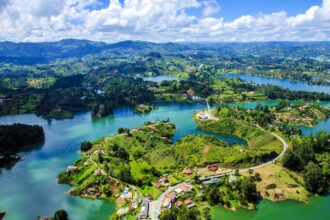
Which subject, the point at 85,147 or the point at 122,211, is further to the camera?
the point at 85,147

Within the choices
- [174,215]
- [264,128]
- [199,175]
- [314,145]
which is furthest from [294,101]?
[174,215]

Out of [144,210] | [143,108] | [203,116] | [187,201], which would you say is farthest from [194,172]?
[143,108]

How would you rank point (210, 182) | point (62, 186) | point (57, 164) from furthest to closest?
1. point (57, 164)
2. point (62, 186)
3. point (210, 182)

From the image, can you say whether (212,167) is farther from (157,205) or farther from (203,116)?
(203,116)

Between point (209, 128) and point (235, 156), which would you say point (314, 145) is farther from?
point (209, 128)

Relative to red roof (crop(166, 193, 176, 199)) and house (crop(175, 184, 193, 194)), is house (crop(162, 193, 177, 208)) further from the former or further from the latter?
house (crop(175, 184, 193, 194))

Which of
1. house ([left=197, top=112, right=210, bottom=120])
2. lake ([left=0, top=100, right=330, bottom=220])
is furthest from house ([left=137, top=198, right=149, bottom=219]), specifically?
house ([left=197, top=112, right=210, bottom=120])

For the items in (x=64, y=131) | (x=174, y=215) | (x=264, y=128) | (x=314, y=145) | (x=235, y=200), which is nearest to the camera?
(x=174, y=215)
